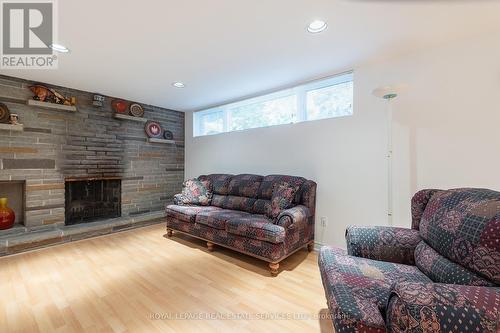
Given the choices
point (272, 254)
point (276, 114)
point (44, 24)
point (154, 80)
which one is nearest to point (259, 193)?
point (272, 254)

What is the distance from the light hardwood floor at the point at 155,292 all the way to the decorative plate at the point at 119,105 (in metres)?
2.25

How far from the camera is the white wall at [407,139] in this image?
193 centimetres

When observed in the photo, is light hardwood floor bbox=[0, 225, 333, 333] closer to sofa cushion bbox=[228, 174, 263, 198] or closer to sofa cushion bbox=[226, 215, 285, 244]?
sofa cushion bbox=[226, 215, 285, 244]

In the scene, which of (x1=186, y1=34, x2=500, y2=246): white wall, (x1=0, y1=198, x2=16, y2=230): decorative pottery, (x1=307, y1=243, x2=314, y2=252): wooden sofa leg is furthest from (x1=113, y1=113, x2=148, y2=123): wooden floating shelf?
(x1=307, y1=243, x2=314, y2=252): wooden sofa leg

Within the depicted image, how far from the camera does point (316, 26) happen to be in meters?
1.83

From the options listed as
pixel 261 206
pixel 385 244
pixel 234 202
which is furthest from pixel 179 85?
pixel 385 244

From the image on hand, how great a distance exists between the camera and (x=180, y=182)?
487 cm

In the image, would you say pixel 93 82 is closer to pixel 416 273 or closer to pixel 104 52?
pixel 104 52

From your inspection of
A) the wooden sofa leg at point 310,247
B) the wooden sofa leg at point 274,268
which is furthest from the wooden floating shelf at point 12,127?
the wooden sofa leg at point 310,247

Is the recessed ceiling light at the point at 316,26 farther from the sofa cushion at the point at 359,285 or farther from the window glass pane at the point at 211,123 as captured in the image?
the window glass pane at the point at 211,123

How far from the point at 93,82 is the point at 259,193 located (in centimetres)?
279

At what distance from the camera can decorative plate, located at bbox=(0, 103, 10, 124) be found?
279 centimetres

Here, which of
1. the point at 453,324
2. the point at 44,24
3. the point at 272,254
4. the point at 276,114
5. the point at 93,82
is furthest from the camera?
the point at 276,114

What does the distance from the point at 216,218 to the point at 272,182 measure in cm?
86
